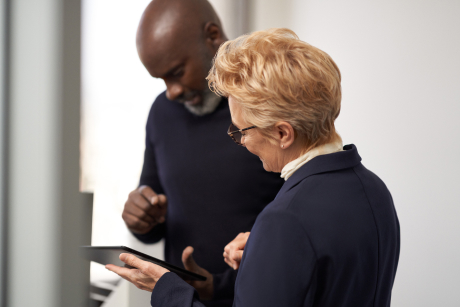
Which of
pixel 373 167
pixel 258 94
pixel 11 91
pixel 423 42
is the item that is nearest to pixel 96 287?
pixel 11 91

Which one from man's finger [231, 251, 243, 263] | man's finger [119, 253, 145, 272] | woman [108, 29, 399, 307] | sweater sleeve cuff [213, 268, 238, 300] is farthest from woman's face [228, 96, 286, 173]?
sweater sleeve cuff [213, 268, 238, 300]

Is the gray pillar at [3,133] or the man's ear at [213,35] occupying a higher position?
the man's ear at [213,35]

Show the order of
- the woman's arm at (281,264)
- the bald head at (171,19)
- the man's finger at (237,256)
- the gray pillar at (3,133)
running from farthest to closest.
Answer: the bald head at (171,19) < the gray pillar at (3,133) < the man's finger at (237,256) < the woman's arm at (281,264)

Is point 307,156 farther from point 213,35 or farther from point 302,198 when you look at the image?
point 213,35

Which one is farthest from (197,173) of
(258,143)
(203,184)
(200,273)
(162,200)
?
(258,143)

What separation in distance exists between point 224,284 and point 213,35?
1.02m

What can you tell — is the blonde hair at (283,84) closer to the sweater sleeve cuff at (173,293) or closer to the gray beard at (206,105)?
the sweater sleeve cuff at (173,293)

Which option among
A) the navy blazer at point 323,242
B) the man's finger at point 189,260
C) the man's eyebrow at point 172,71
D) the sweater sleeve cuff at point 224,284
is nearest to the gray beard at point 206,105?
the man's eyebrow at point 172,71

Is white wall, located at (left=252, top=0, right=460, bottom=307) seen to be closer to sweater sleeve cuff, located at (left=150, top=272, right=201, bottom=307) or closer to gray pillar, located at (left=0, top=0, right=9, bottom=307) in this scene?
gray pillar, located at (left=0, top=0, right=9, bottom=307)

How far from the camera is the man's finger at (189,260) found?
141 centimetres

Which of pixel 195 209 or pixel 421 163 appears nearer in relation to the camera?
pixel 195 209

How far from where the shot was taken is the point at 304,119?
78 centimetres

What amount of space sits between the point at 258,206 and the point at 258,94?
818 millimetres

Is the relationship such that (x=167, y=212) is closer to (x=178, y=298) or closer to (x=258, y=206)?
(x=258, y=206)
